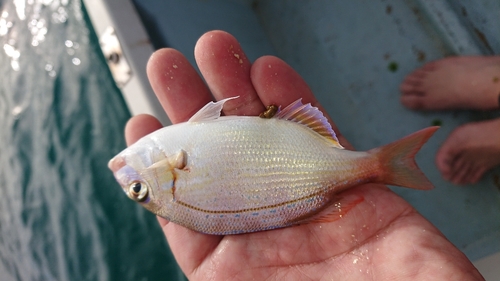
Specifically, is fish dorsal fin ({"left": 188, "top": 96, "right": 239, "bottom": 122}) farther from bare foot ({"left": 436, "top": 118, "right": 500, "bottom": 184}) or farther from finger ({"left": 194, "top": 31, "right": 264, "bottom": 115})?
bare foot ({"left": 436, "top": 118, "right": 500, "bottom": 184})

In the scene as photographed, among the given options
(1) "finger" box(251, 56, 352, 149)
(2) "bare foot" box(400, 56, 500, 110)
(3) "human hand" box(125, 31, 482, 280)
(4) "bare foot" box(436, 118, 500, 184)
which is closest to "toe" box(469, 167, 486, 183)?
(4) "bare foot" box(436, 118, 500, 184)

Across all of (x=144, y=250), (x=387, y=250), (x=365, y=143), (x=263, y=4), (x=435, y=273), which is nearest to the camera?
(x=435, y=273)

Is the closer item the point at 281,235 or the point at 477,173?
the point at 281,235

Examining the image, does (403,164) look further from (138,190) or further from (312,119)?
(138,190)

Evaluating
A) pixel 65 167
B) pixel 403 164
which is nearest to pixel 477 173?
pixel 403 164

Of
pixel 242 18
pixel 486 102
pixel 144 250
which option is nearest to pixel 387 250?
pixel 486 102

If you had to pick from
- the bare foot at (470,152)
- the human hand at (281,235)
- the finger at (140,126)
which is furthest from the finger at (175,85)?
the bare foot at (470,152)

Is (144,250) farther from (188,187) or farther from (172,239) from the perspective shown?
(188,187)
